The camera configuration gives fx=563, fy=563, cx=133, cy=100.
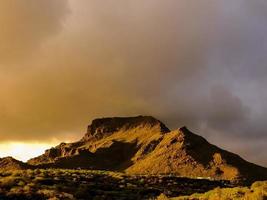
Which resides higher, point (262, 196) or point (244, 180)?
point (244, 180)

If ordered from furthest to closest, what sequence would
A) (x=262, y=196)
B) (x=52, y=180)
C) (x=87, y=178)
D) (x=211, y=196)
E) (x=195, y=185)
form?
(x=195, y=185) → (x=87, y=178) → (x=52, y=180) → (x=211, y=196) → (x=262, y=196)

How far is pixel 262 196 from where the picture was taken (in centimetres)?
5522

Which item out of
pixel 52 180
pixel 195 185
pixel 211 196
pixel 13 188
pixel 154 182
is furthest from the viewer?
pixel 195 185

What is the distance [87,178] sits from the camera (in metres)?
113

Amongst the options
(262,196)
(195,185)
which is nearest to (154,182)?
(195,185)

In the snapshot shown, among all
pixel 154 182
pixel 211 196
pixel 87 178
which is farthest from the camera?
pixel 154 182

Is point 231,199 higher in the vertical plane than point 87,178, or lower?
lower

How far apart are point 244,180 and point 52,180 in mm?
114078

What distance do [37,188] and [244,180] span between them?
419ft

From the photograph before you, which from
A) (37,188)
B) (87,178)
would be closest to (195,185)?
(87,178)

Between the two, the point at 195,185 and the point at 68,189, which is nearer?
the point at 68,189

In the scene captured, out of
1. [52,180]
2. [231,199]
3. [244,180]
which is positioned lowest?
[231,199]

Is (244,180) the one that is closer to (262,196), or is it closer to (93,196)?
(93,196)

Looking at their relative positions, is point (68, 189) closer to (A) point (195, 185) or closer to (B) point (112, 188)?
(B) point (112, 188)
